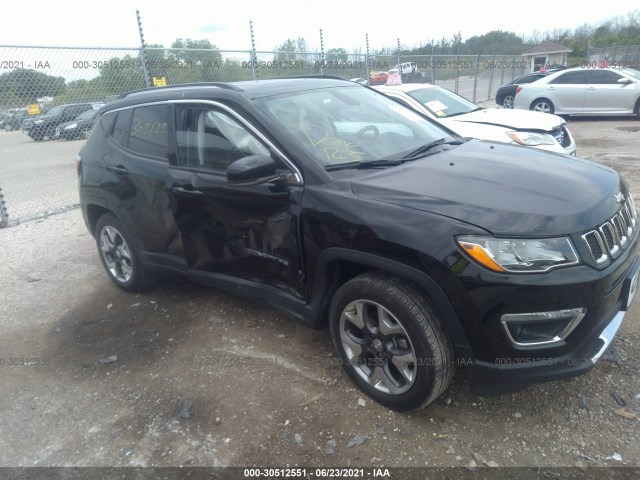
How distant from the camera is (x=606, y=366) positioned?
301cm

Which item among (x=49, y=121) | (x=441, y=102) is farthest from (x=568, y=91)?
(x=49, y=121)

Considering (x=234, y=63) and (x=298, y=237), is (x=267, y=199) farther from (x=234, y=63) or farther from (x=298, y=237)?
(x=234, y=63)

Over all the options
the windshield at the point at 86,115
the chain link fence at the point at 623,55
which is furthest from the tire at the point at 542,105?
the chain link fence at the point at 623,55

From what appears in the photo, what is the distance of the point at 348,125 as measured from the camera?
3.36 m

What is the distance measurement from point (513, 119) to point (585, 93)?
27.9 feet

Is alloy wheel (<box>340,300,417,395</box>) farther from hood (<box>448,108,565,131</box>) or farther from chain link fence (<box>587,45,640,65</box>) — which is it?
chain link fence (<box>587,45,640,65</box>)

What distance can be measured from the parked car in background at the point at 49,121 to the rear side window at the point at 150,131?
5612mm

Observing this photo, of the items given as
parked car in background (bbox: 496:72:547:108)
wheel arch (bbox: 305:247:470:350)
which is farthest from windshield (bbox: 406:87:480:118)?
parked car in background (bbox: 496:72:547:108)

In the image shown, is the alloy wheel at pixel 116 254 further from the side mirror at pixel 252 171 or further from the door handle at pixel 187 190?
the side mirror at pixel 252 171

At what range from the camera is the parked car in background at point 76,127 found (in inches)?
381

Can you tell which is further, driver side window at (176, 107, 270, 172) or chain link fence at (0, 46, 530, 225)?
chain link fence at (0, 46, 530, 225)

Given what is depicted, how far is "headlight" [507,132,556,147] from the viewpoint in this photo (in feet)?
21.1

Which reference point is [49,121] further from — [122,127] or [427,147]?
[427,147]

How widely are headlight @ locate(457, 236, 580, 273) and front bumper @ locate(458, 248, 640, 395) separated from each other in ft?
1.32
